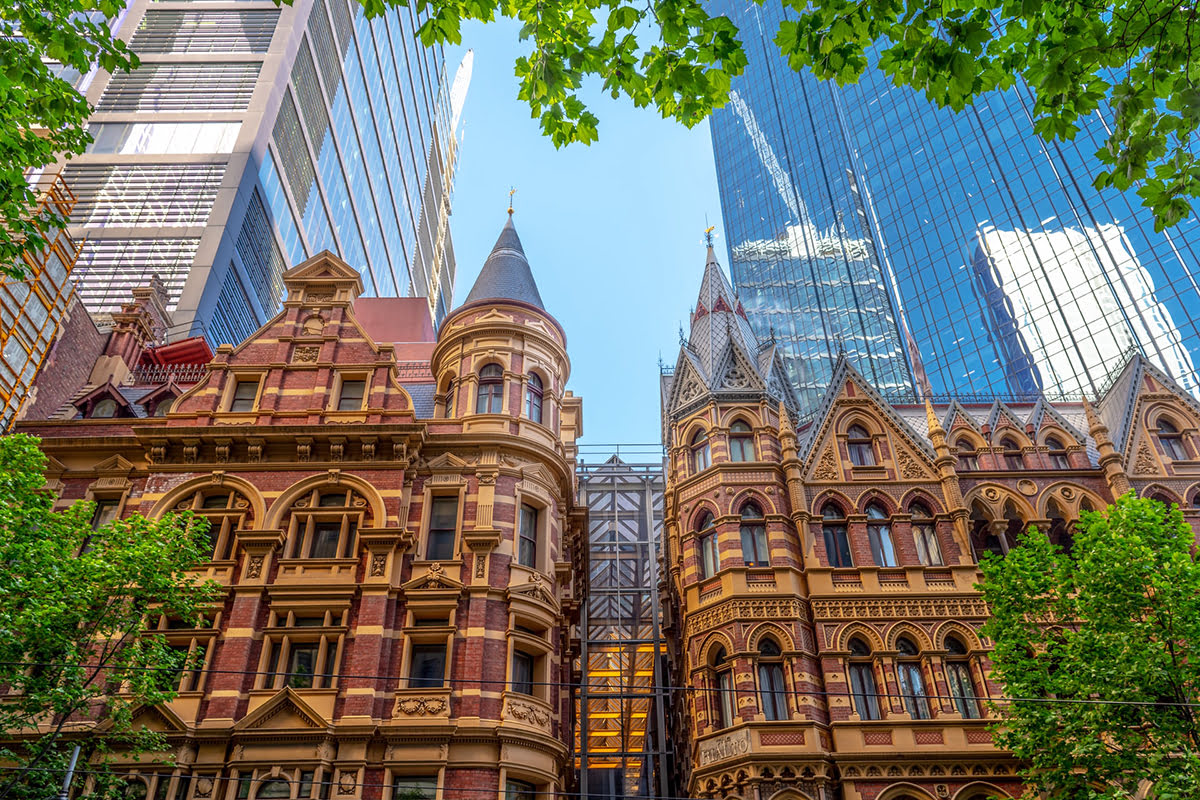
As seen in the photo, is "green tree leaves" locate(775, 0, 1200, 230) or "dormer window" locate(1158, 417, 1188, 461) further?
"dormer window" locate(1158, 417, 1188, 461)

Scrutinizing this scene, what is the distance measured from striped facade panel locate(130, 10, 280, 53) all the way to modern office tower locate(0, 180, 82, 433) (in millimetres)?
46611

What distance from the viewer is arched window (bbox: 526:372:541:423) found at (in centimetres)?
2969

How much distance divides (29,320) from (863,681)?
30224mm

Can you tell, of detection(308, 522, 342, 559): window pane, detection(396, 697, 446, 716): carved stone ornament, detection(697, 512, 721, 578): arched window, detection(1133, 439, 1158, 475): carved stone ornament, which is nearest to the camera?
detection(396, 697, 446, 716): carved stone ornament

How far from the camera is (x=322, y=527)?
26.2 meters

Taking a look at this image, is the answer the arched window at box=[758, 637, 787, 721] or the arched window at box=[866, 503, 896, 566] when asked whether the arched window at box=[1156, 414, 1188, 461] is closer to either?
the arched window at box=[866, 503, 896, 566]

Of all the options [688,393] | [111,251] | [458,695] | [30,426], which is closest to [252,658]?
[458,695]

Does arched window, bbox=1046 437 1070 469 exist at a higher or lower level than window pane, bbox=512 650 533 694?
higher

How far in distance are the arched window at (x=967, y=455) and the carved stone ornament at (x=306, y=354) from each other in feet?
81.1

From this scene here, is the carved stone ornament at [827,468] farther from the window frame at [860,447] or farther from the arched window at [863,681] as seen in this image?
the arched window at [863,681]

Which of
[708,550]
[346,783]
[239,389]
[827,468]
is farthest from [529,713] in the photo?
[239,389]

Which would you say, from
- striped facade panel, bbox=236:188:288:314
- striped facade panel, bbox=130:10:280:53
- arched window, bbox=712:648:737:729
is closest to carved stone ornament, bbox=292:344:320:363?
arched window, bbox=712:648:737:729

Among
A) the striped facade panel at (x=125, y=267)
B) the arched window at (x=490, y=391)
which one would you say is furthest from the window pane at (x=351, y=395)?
the striped facade panel at (x=125, y=267)

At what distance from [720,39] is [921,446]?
24.8 meters
